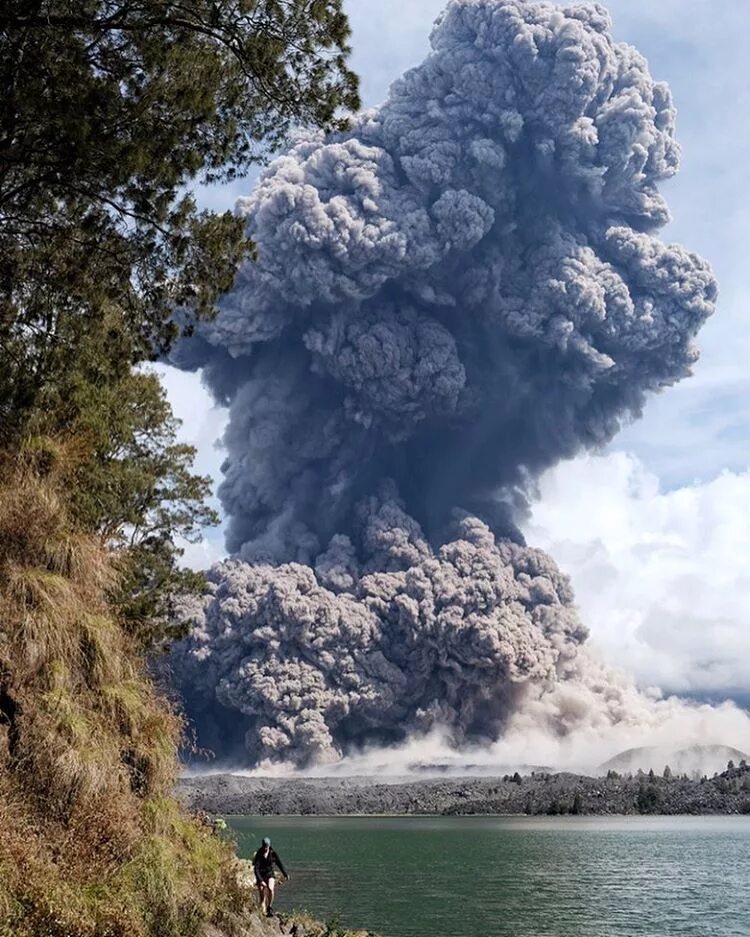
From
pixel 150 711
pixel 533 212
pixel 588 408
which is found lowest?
pixel 150 711

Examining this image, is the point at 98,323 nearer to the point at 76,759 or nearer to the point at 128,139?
the point at 128,139

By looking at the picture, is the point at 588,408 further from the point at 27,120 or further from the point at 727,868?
the point at 27,120

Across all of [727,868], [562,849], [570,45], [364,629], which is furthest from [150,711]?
[570,45]

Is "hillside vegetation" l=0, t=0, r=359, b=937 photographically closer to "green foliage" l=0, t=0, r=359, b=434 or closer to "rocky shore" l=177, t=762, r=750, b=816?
"green foliage" l=0, t=0, r=359, b=434

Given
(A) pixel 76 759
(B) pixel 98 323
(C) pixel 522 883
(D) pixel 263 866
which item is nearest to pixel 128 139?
(B) pixel 98 323

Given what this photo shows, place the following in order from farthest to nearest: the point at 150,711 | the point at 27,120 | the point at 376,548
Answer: the point at 376,548 < the point at 150,711 < the point at 27,120

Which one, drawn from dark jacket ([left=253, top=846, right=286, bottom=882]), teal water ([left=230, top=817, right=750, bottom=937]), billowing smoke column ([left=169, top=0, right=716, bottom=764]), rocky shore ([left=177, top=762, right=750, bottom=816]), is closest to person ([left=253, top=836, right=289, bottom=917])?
dark jacket ([left=253, top=846, right=286, bottom=882])

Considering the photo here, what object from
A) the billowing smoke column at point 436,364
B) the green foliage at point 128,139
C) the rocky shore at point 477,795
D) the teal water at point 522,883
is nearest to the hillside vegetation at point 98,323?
the green foliage at point 128,139
